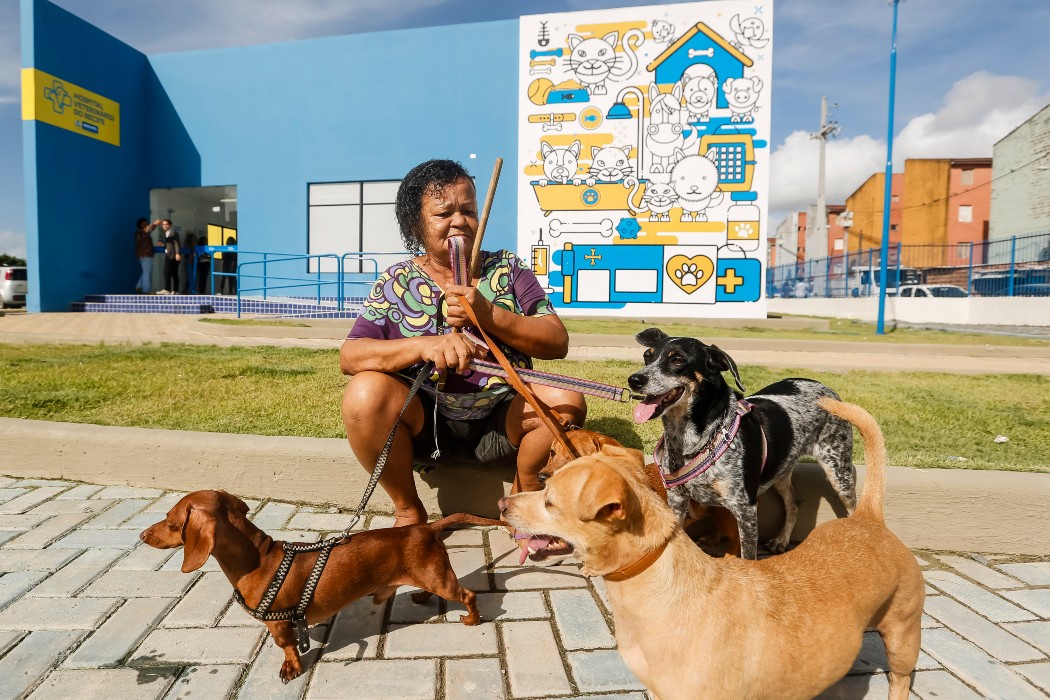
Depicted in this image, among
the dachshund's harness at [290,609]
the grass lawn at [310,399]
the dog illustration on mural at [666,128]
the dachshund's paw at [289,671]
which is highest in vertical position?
the dog illustration on mural at [666,128]

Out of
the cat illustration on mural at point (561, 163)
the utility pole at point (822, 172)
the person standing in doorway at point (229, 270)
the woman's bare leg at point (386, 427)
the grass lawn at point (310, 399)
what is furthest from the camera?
the utility pole at point (822, 172)

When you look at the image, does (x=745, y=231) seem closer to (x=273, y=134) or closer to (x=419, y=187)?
(x=273, y=134)

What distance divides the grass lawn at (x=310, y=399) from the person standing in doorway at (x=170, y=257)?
1316cm

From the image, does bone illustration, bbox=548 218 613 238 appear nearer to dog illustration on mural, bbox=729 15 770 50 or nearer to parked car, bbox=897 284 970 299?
dog illustration on mural, bbox=729 15 770 50

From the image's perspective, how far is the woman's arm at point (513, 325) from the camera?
2.47 meters

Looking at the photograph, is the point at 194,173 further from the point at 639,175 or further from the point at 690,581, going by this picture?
the point at 690,581

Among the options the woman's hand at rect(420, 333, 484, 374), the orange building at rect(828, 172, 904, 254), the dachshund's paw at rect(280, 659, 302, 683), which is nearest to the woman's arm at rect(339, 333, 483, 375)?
the woman's hand at rect(420, 333, 484, 374)

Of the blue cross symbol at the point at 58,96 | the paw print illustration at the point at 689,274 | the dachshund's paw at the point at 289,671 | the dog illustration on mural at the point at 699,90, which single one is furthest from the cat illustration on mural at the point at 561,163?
the dachshund's paw at the point at 289,671

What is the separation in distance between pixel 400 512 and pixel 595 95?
17.6 metres

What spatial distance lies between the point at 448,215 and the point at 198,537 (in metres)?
1.70

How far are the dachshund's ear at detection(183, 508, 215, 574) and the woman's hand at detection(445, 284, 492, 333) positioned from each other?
1143mm

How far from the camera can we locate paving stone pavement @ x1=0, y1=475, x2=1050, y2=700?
1.89 metres

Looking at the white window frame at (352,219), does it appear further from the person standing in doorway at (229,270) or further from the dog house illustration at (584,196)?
the person standing in doorway at (229,270)

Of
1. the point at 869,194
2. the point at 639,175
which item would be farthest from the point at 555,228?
the point at 869,194
